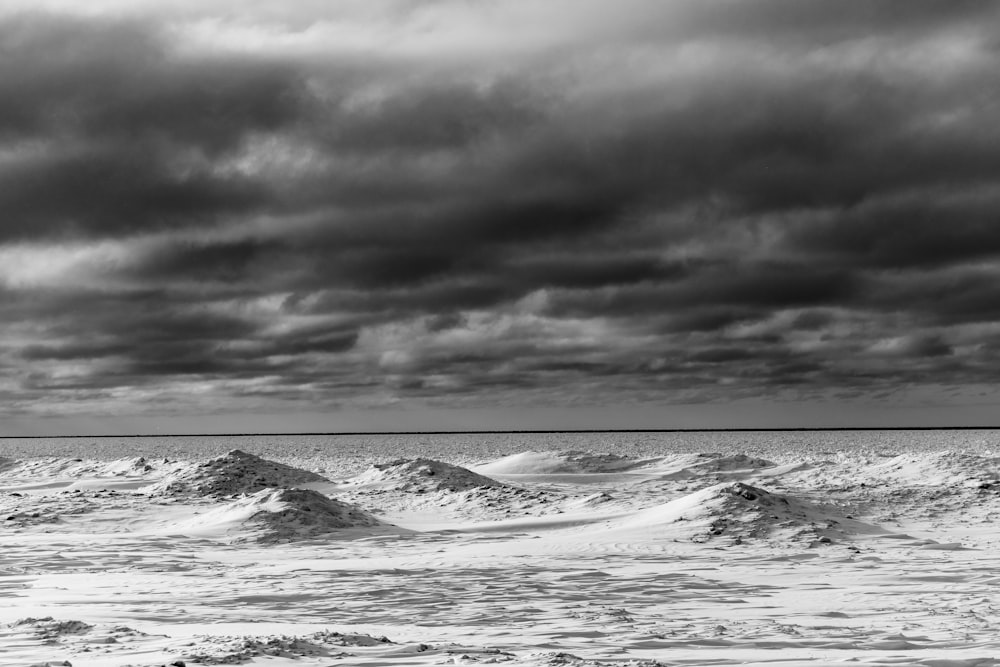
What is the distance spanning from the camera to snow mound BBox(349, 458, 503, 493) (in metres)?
27.4

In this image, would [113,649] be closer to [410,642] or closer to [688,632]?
[410,642]

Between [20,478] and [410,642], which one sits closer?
[410,642]

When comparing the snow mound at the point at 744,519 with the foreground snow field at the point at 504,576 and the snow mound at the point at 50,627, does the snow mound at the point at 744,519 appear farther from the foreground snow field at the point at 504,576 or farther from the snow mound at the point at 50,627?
the snow mound at the point at 50,627

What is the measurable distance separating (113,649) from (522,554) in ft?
28.1

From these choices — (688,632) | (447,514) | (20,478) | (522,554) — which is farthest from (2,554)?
(20,478)

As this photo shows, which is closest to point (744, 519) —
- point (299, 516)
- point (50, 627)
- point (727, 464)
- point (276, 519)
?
point (299, 516)

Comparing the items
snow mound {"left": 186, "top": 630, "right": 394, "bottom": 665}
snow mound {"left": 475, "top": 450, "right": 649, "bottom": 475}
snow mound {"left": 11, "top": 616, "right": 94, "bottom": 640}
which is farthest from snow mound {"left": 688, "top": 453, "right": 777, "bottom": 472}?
snow mound {"left": 11, "top": 616, "right": 94, "bottom": 640}

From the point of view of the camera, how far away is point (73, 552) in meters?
16.0

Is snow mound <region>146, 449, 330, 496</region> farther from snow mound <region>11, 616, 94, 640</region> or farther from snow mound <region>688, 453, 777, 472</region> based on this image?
snow mound <region>11, 616, 94, 640</region>

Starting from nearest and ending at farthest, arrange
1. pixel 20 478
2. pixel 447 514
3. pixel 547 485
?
pixel 447 514 → pixel 547 485 → pixel 20 478

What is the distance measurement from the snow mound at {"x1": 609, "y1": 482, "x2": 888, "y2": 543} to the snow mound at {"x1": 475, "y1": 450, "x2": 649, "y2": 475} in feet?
59.4

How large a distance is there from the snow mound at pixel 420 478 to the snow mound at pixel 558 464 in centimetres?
824

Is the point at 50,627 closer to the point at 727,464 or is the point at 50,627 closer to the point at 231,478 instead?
the point at 231,478

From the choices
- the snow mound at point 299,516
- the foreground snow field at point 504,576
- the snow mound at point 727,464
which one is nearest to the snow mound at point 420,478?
the foreground snow field at point 504,576
